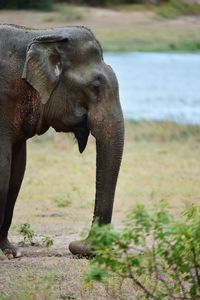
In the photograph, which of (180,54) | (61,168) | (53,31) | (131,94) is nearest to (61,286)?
(53,31)

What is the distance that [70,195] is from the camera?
1248cm

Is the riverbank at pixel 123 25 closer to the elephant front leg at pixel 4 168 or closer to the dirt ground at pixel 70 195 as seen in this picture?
the dirt ground at pixel 70 195

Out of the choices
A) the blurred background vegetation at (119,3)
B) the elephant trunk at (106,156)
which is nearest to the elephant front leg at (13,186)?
the elephant trunk at (106,156)

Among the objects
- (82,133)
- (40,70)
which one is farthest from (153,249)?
(40,70)

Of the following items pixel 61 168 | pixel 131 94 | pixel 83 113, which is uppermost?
pixel 83 113

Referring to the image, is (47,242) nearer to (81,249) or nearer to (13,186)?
(13,186)

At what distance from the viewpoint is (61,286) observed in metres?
6.98

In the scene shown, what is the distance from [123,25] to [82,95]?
3014 centimetres

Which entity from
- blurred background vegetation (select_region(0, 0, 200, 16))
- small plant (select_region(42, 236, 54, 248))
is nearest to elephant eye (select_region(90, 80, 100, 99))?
small plant (select_region(42, 236, 54, 248))

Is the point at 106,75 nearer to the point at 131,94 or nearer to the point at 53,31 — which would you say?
the point at 53,31

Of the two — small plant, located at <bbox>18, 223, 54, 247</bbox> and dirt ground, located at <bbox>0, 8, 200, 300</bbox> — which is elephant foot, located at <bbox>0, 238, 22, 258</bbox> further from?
small plant, located at <bbox>18, 223, 54, 247</bbox>

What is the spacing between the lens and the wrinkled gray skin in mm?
7926

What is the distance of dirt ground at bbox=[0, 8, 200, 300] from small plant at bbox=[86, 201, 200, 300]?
0.57m

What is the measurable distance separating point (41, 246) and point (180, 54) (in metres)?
28.7
